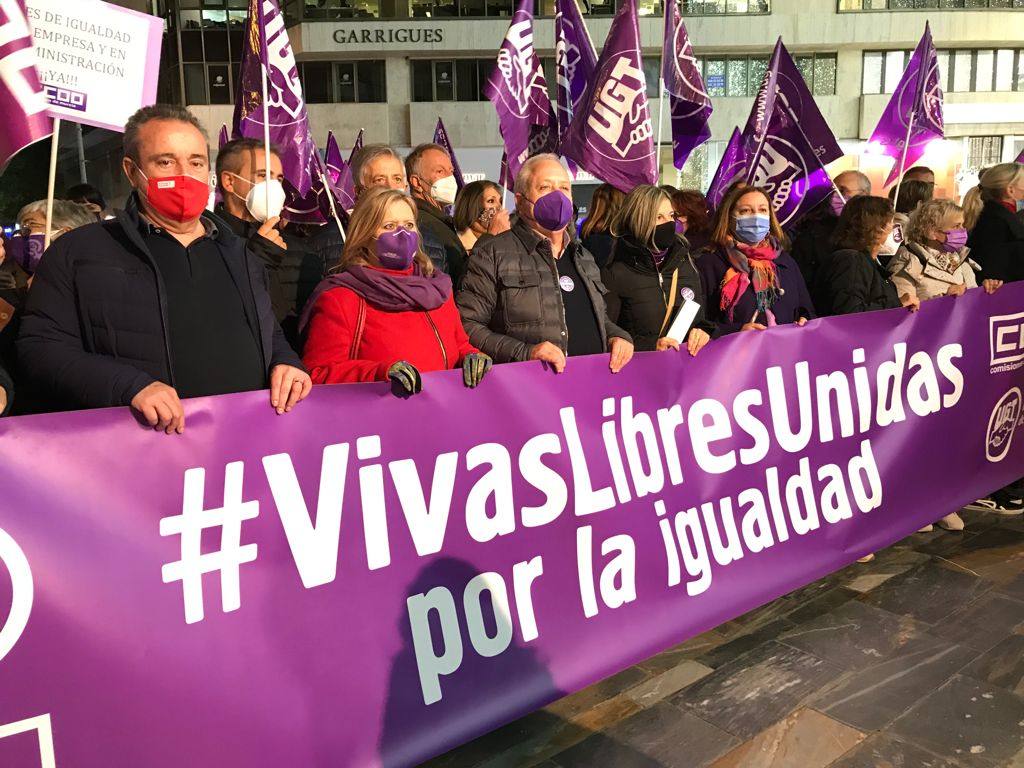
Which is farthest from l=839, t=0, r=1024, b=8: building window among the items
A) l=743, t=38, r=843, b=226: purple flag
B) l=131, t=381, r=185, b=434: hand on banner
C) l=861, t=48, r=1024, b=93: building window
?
l=131, t=381, r=185, b=434: hand on banner

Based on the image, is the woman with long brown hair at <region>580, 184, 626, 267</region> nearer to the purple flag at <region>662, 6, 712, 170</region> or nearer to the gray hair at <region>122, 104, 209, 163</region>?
the purple flag at <region>662, 6, 712, 170</region>

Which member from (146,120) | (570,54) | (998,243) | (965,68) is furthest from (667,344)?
(965,68)

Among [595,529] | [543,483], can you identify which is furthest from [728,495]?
[543,483]

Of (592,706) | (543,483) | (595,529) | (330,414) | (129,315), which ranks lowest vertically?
(592,706)

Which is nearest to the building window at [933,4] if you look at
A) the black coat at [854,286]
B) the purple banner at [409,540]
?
the black coat at [854,286]

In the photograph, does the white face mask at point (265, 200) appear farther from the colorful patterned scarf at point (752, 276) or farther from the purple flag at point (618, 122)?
the colorful patterned scarf at point (752, 276)

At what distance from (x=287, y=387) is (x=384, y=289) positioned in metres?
0.64

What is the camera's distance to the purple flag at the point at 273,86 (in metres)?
4.66

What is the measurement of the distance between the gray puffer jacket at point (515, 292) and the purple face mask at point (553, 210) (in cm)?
8

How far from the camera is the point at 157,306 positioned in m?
2.38

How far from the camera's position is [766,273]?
436 centimetres

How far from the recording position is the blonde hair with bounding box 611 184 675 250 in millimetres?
4016

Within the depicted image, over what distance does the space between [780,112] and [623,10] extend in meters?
1.61

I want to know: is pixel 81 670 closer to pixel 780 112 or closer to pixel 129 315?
pixel 129 315
